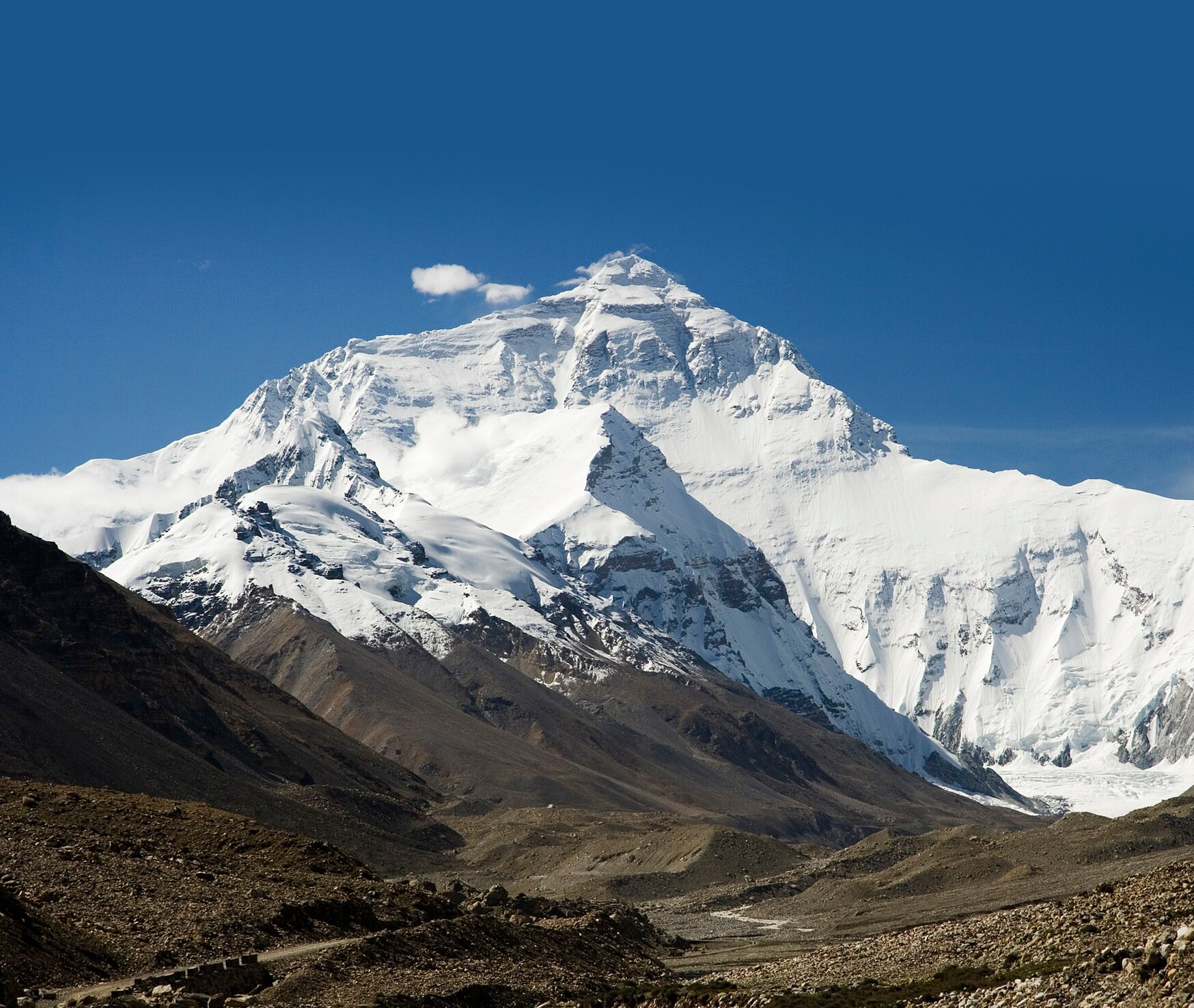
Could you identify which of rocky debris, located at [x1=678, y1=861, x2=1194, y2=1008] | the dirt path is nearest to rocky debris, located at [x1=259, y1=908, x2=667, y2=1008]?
the dirt path

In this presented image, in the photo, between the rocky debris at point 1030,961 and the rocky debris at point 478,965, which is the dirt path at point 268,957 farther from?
the rocky debris at point 1030,961

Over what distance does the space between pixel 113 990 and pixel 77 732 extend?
352 ft

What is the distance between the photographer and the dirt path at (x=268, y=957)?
49.4 metres

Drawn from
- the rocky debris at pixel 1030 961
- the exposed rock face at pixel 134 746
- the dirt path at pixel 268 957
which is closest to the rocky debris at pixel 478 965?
the dirt path at pixel 268 957

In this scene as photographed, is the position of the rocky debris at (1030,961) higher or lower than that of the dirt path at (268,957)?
higher

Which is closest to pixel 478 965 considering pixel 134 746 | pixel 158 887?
pixel 158 887

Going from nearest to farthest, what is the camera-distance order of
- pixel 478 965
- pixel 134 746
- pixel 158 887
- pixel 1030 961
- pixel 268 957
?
pixel 1030 961, pixel 268 957, pixel 478 965, pixel 158 887, pixel 134 746

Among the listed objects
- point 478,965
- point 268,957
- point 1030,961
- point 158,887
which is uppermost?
point 1030,961

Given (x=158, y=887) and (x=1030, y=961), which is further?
(x=158, y=887)

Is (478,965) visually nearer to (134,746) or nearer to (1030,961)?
(1030,961)

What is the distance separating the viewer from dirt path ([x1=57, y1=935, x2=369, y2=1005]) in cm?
4938

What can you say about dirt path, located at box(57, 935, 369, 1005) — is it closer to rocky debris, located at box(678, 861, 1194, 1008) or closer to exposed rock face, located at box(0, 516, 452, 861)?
rocky debris, located at box(678, 861, 1194, 1008)

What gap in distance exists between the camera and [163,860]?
2726 inches

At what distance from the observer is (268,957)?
186ft
